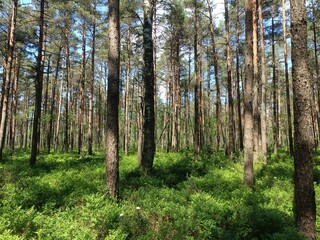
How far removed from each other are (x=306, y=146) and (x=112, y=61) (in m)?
5.43

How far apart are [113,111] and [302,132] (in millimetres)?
4797

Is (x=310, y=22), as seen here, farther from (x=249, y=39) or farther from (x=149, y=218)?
(x=149, y=218)

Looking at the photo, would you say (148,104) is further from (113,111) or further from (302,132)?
(302,132)

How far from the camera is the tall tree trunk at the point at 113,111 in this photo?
274 inches

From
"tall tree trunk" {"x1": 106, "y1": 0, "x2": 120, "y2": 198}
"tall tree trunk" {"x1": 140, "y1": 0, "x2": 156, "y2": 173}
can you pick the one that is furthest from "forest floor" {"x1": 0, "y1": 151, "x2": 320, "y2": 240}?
"tall tree trunk" {"x1": 140, "y1": 0, "x2": 156, "y2": 173}

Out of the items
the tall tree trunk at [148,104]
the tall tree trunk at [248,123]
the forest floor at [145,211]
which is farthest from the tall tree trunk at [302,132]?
the tall tree trunk at [148,104]

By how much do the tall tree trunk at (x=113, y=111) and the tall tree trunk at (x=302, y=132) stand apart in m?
4.45

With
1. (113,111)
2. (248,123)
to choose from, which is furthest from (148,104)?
(248,123)

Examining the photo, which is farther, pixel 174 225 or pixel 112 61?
pixel 112 61

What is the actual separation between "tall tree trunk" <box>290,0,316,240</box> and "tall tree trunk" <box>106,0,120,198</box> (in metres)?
4.45

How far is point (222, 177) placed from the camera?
9.93 meters

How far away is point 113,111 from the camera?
7.26 m

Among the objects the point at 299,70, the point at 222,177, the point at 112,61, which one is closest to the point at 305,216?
the point at 299,70

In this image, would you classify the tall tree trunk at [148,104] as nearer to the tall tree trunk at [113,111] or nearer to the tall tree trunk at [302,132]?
the tall tree trunk at [113,111]
